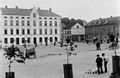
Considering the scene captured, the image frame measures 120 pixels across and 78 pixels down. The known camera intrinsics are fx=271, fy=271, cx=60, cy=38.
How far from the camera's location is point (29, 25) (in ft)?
147

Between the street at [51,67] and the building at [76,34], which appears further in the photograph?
the building at [76,34]

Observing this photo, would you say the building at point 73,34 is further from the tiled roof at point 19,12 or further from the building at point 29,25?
the tiled roof at point 19,12

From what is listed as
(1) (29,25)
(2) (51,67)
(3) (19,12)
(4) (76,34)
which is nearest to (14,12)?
(3) (19,12)

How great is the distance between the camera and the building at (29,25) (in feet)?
135

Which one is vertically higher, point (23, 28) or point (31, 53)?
point (23, 28)

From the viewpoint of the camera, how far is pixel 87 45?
30.9 m

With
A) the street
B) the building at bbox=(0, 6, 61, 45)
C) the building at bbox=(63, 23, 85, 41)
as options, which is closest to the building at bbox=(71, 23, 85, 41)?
the building at bbox=(63, 23, 85, 41)

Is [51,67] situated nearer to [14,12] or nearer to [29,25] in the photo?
Answer: [14,12]

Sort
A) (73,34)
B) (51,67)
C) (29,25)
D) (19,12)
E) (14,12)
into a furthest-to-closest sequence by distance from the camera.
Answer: (29,25), (19,12), (14,12), (73,34), (51,67)

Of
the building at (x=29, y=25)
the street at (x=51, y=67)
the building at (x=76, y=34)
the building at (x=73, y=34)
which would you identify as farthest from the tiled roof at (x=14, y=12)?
the street at (x=51, y=67)

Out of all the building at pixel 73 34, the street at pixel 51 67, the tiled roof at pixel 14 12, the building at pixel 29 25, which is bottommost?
the street at pixel 51 67

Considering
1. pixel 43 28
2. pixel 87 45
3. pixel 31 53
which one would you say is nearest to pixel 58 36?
pixel 43 28

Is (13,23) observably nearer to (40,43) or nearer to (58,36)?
(40,43)

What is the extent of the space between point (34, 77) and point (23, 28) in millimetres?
33905
